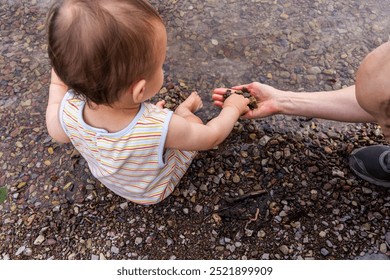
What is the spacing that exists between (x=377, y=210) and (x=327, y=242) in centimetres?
30

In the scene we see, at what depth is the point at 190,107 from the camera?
2141 millimetres

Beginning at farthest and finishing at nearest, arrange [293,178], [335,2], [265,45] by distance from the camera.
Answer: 1. [335,2]
2. [265,45]
3. [293,178]

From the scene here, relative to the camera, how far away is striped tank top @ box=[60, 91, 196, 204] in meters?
1.56

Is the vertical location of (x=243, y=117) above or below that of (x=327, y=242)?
above

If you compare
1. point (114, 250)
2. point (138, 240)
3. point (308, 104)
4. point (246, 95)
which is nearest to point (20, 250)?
point (114, 250)

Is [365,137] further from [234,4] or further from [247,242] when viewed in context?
[234,4]

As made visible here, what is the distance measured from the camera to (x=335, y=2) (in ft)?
8.99

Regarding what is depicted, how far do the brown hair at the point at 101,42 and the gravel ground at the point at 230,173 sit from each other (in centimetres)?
84

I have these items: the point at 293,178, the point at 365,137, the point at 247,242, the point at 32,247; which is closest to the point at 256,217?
the point at 247,242

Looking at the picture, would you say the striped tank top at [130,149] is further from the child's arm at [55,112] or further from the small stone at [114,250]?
the small stone at [114,250]

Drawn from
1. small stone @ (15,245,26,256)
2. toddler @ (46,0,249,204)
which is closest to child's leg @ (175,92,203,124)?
toddler @ (46,0,249,204)

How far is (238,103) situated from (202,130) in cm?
37

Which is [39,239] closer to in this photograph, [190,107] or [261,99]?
[190,107]

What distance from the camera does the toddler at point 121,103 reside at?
129cm
